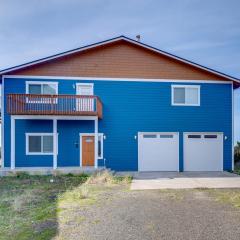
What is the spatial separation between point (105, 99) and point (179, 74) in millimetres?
5025

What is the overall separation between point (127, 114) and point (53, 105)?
4.60 metres

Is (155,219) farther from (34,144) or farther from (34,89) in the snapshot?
(34,89)

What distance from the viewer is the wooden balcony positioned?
15.3 m

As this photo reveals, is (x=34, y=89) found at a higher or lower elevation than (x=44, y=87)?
lower

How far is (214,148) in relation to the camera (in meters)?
17.3

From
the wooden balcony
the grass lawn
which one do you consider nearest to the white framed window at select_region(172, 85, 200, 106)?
the wooden balcony

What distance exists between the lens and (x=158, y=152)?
17.1 m

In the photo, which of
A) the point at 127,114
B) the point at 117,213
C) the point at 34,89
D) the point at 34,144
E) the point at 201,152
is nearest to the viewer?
the point at 117,213

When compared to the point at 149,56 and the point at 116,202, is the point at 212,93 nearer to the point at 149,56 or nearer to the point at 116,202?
the point at 149,56

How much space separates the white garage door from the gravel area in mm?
7862

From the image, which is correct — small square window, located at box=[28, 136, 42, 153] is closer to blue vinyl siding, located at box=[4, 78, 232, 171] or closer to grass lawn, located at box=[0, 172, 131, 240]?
blue vinyl siding, located at box=[4, 78, 232, 171]

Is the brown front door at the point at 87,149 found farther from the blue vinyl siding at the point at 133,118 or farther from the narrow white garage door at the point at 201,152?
the narrow white garage door at the point at 201,152

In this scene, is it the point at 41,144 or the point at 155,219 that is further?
the point at 41,144

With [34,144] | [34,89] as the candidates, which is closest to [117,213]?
[34,144]
